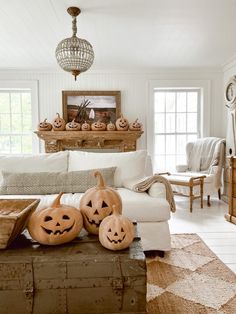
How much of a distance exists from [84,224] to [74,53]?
174 cm

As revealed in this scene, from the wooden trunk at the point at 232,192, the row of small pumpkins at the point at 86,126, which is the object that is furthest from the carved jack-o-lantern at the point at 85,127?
→ the wooden trunk at the point at 232,192

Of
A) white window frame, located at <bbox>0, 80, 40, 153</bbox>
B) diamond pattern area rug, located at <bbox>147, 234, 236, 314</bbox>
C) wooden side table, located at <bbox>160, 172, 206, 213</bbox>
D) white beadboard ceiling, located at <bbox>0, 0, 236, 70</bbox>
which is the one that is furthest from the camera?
white window frame, located at <bbox>0, 80, 40, 153</bbox>

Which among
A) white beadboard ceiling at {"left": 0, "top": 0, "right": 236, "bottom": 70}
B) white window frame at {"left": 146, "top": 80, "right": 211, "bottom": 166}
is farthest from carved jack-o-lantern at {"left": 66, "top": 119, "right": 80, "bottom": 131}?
white window frame at {"left": 146, "top": 80, "right": 211, "bottom": 166}

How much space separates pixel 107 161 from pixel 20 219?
184 cm

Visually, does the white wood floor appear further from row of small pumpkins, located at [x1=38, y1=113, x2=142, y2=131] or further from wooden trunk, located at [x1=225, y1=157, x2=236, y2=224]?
row of small pumpkins, located at [x1=38, y1=113, x2=142, y2=131]

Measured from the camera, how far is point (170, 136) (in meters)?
5.30

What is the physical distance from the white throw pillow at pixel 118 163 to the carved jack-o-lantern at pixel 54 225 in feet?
5.40

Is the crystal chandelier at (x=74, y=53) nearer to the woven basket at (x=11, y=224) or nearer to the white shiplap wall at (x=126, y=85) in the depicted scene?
the woven basket at (x=11, y=224)

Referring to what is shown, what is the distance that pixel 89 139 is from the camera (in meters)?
4.85

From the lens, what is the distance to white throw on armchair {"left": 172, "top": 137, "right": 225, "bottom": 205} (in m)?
4.32

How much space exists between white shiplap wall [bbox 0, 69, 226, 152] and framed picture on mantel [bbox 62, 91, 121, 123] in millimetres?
113

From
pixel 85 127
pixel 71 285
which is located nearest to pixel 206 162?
pixel 85 127

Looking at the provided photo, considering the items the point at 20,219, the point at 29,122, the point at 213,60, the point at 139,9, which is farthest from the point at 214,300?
the point at 29,122

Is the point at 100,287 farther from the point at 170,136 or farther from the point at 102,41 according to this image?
the point at 170,136
